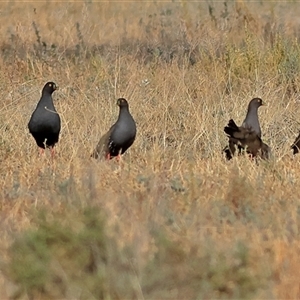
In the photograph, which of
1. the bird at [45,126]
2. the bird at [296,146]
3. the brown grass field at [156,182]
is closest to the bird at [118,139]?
the brown grass field at [156,182]

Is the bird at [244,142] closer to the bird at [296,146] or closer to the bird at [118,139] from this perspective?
the bird at [296,146]

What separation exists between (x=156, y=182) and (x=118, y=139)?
1.82 meters

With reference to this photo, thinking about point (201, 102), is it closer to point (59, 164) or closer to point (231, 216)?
point (59, 164)

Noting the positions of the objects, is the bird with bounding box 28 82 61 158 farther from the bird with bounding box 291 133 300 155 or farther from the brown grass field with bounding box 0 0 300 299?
the bird with bounding box 291 133 300 155

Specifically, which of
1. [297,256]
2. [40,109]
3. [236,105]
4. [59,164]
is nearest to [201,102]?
[236,105]

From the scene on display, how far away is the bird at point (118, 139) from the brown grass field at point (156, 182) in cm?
11

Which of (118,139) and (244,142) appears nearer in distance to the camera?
(244,142)

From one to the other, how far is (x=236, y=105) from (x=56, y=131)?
180 centimetres

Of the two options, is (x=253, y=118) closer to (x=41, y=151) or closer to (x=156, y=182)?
(x=41, y=151)

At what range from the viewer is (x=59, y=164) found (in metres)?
5.96

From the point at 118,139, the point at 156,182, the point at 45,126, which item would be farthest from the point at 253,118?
the point at 156,182

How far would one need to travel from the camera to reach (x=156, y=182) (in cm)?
504

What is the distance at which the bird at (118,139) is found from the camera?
666cm

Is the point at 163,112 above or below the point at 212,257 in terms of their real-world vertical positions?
below
